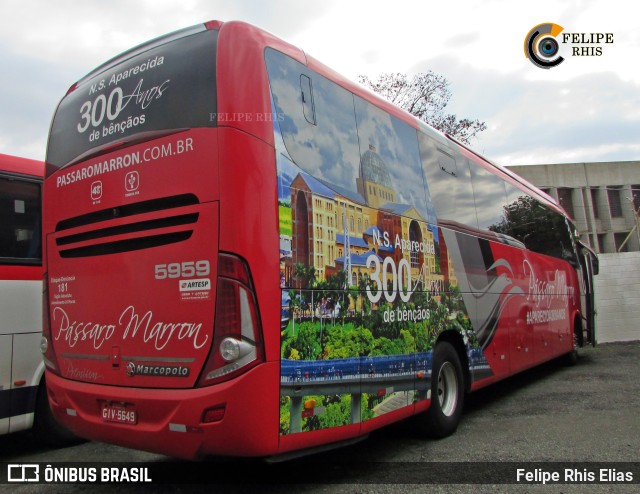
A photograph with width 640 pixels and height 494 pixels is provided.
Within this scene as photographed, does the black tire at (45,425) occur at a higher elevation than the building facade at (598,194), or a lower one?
lower

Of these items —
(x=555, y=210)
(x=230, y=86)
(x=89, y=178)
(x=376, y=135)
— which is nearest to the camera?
(x=230, y=86)

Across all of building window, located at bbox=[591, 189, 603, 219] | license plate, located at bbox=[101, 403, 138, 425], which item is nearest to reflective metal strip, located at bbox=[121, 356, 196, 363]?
license plate, located at bbox=[101, 403, 138, 425]

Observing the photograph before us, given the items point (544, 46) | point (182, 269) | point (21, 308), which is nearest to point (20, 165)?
point (21, 308)

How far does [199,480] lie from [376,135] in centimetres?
342

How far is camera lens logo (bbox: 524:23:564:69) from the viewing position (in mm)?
8875

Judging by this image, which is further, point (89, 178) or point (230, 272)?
point (89, 178)

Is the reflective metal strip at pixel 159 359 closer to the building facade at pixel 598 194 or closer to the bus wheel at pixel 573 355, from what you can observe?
the bus wheel at pixel 573 355

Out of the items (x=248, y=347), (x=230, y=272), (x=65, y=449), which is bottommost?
(x=65, y=449)

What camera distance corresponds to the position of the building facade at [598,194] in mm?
30125

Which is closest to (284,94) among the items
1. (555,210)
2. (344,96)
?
(344,96)

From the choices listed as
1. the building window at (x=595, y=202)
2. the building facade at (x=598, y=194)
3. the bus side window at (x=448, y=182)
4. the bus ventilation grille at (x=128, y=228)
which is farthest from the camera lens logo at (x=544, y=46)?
the building window at (x=595, y=202)

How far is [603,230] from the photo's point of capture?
31.3 m

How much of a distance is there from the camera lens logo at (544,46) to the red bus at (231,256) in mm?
4834

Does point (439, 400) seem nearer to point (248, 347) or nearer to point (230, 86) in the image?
point (248, 347)
